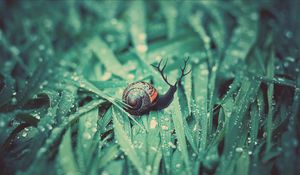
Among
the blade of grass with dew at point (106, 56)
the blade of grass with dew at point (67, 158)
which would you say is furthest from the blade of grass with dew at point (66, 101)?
the blade of grass with dew at point (106, 56)

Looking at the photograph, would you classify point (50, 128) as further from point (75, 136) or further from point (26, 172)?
point (26, 172)

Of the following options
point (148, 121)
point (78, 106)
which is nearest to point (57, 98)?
point (78, 106)

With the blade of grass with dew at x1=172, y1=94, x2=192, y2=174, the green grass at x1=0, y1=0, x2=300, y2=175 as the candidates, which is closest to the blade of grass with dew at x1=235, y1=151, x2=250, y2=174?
the green grass at x1=0, y1=0, x2=300, y2=175

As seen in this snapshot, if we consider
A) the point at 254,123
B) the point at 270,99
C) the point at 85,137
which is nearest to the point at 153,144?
the point at 85,137

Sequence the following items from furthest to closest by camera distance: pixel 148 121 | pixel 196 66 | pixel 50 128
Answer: pixel 196 66, pixel 148 121, pixel 50 128

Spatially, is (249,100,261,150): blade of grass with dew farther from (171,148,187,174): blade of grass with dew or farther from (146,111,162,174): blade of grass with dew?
(146,111,162,174): blade of grass with dew

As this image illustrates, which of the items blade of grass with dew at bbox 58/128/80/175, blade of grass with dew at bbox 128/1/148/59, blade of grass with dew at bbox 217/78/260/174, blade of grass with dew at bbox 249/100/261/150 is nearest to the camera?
blade of grass with dew at bbox 58/128/80/175

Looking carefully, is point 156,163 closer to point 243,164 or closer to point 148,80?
point 243,164
